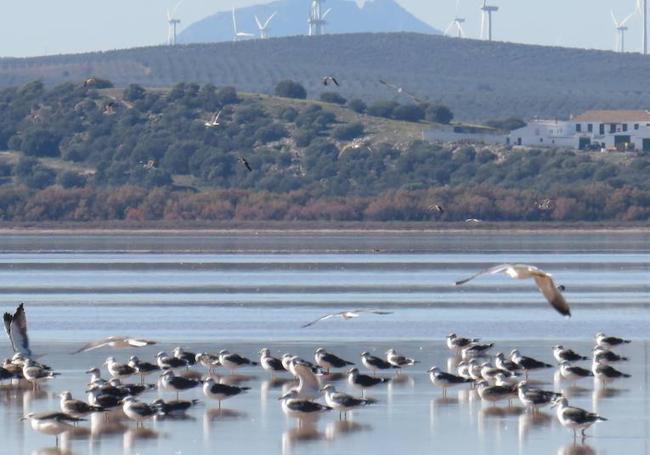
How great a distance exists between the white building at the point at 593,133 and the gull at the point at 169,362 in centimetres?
8533

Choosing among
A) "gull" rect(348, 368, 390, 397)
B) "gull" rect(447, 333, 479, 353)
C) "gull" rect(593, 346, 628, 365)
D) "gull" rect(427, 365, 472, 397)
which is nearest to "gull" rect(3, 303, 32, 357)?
"gull" rect(348, 368, 390, 397)

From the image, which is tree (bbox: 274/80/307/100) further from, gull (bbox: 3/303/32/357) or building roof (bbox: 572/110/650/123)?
gull (bbox: 3/303/32/357)

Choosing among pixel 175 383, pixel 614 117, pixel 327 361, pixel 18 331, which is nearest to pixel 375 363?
pixel 327 361

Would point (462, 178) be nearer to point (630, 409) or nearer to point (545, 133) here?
point (545, 133)

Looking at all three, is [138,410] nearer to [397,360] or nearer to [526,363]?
[397,360]

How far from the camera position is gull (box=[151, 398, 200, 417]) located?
20062mm

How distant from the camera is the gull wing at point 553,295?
1655cm

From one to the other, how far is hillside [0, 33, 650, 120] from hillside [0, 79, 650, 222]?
105 ft

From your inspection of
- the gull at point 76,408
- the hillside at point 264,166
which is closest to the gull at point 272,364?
the gull at point 76,408

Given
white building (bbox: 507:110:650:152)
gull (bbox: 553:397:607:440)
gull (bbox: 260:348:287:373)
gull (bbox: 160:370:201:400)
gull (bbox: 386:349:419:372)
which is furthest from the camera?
white building (bbox: 507:110:650:152)

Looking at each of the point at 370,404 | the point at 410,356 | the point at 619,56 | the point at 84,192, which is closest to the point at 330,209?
the point at 84,192

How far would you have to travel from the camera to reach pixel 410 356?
2650cm

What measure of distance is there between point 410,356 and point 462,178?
2681 inches

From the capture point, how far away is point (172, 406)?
67.0 ft
